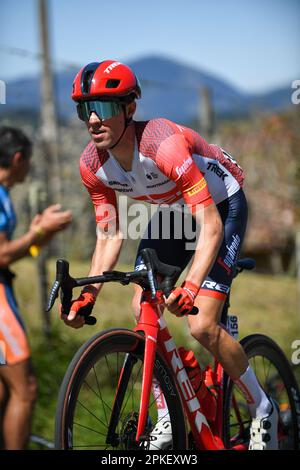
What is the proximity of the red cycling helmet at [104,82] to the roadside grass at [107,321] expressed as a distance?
2693 mm

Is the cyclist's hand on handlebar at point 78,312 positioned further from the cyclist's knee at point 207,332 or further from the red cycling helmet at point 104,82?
the red cycling helmet at point 104,82

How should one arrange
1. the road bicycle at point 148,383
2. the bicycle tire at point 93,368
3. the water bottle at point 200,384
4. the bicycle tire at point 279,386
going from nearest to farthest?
the bicycle tire at point 93,368
the road bicycle at point 148,383
the water bottle at point 200,384
the bicycle tire at point 279,386

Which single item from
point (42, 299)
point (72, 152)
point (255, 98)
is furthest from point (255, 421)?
point (255, 98)

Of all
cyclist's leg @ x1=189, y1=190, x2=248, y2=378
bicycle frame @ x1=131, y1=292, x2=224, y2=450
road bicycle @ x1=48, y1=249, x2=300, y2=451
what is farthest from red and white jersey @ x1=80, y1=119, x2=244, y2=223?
bicycle frame @ x1=131, y1=292, x2=224, y2=450

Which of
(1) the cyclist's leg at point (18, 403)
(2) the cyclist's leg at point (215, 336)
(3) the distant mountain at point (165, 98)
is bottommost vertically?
(1) the cyclist's leg at point (18, 403)

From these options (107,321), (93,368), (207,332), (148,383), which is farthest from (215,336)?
(107,321)

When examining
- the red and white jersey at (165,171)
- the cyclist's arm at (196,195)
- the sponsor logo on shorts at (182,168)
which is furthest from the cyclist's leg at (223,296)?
the sponsor logo on shorts at (182,168)

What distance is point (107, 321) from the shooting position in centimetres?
786

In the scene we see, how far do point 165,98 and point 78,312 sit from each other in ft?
21.6

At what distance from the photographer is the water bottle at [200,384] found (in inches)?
166

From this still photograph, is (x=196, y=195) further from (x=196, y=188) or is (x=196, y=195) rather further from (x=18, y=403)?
(x=18, y=403)

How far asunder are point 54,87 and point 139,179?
4347 mm

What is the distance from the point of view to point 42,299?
24.0ft
